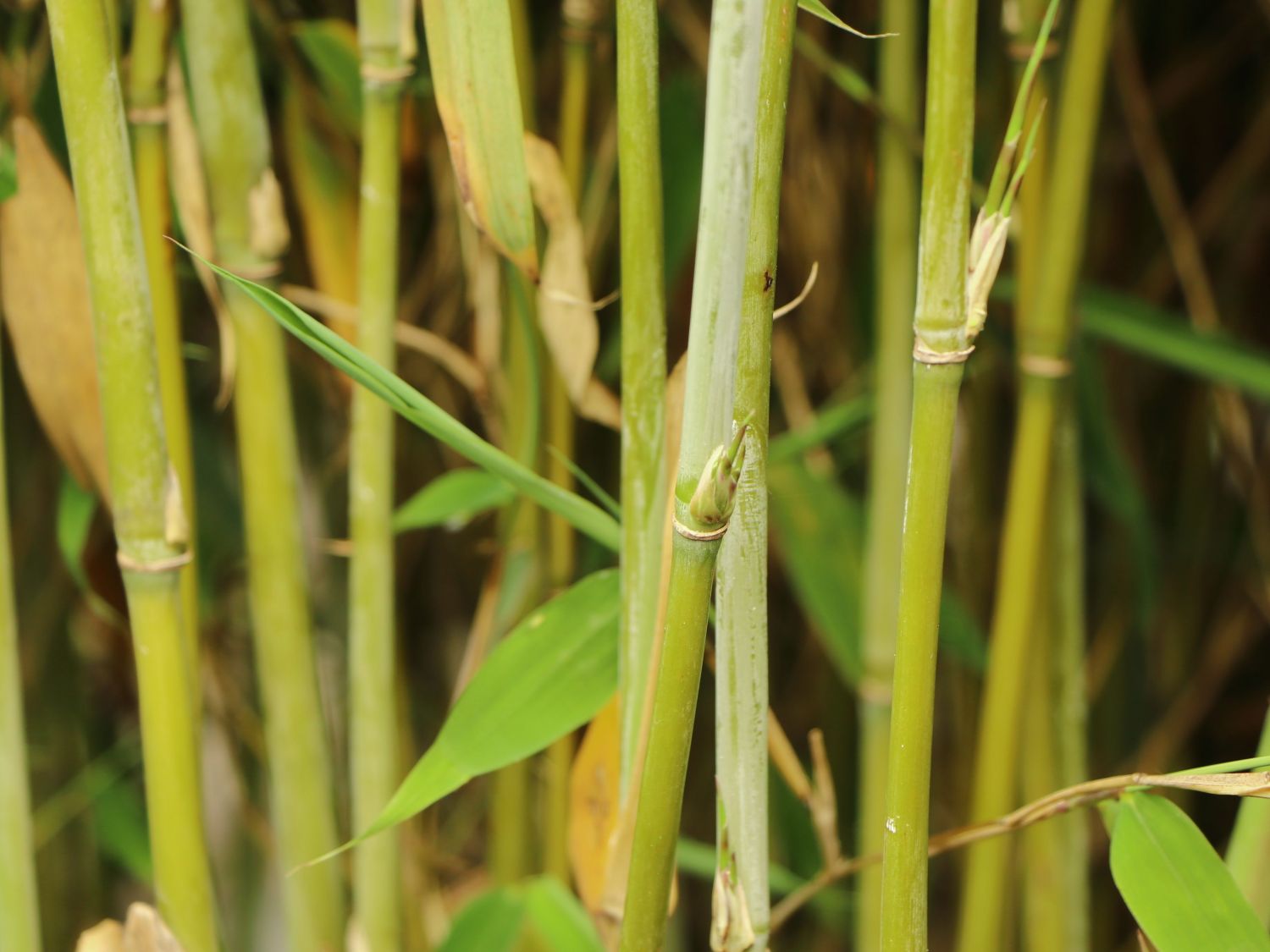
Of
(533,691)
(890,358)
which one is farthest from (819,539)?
(533,691)

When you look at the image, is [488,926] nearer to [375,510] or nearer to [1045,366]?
[375,510]

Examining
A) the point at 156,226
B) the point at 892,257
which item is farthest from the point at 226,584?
the point at 892,257

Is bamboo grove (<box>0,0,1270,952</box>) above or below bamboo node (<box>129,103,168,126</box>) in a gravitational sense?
below

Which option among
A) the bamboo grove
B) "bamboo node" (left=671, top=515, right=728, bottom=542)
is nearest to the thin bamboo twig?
the bamboo grove

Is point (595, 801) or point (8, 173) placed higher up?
point (8, 173)

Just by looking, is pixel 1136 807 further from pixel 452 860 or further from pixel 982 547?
pixel 452 860

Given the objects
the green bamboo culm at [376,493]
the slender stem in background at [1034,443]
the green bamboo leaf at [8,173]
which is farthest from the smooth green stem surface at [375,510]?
the slender stem in background at [1034,443]

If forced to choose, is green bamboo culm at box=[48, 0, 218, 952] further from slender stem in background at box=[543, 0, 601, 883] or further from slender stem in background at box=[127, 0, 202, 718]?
slender stem in background at box=[543, 0, 601, 883]
